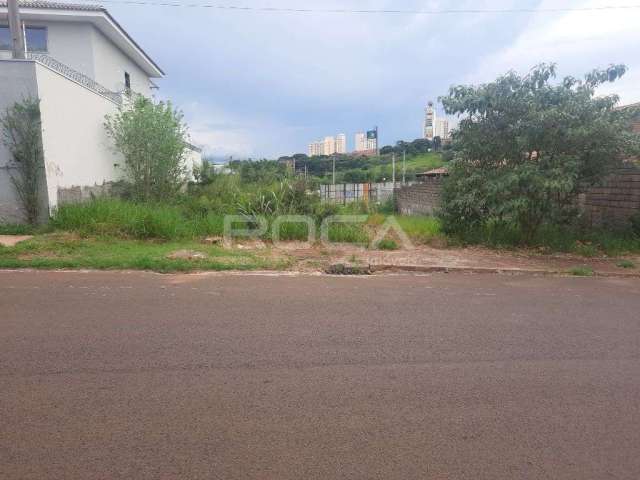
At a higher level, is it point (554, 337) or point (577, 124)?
point (577, 124)

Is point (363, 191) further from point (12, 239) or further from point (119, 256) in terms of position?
point (119, 256)

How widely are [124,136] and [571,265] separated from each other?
12.1m

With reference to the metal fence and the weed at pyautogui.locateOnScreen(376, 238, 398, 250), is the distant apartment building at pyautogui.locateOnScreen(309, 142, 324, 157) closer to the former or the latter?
the metal fence

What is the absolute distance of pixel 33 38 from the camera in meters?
18.0

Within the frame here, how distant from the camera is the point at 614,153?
7.86 meters

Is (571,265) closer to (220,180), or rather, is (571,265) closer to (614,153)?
(614,153)

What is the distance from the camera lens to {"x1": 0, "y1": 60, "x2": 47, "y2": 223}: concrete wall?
9281 millimetres

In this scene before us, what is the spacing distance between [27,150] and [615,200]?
43.5 feet

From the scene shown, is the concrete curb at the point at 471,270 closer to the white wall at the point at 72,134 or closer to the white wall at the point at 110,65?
the white wall at the point at 72,134

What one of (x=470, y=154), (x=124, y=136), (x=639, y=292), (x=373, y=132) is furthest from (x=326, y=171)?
(x=639, y=292)

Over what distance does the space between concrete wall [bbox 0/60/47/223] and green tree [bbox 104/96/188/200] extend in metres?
3.26

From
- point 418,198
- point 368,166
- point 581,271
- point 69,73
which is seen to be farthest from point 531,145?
point 368,166

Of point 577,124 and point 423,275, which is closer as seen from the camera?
point 423,275

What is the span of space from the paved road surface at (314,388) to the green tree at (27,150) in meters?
5.11
